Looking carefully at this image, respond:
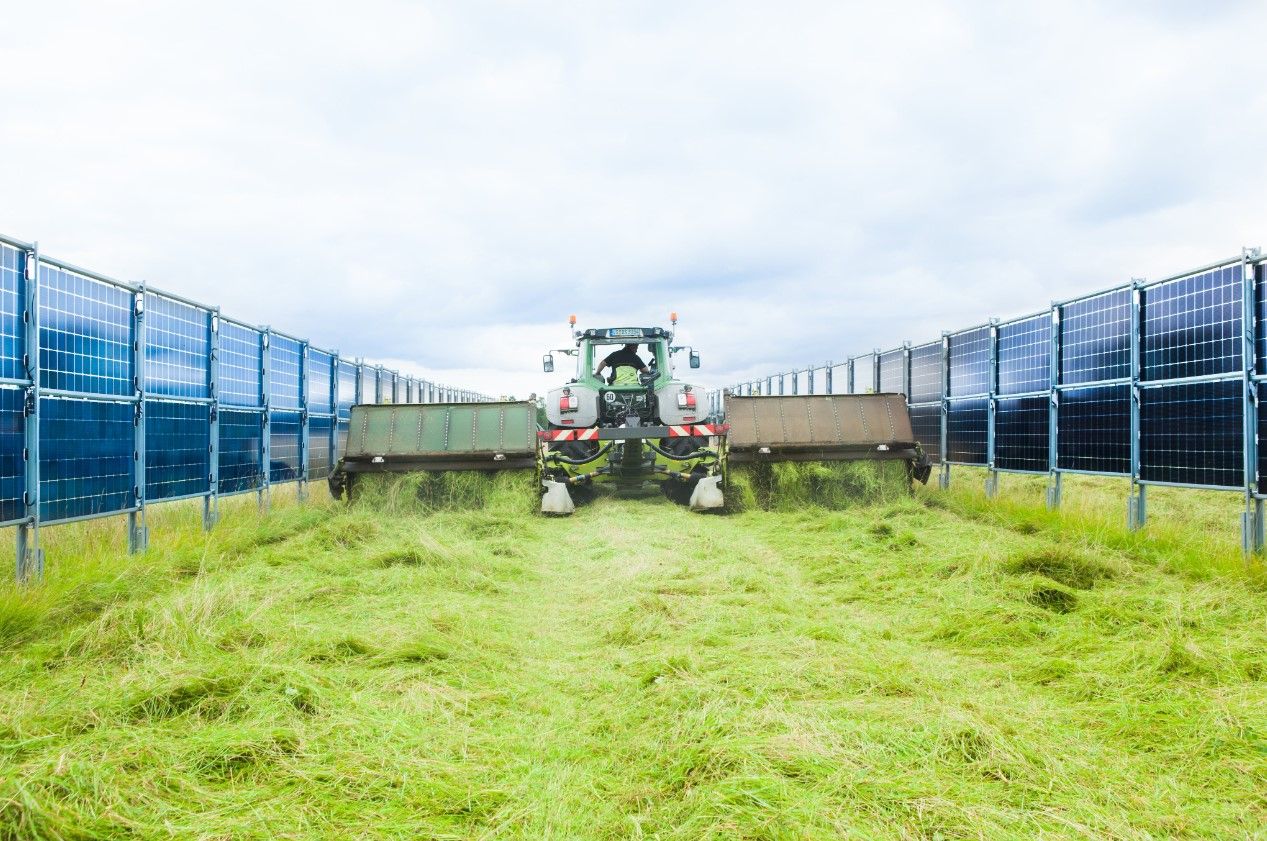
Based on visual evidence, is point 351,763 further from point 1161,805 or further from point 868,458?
point 868,458

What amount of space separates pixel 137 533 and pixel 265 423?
3.33 m

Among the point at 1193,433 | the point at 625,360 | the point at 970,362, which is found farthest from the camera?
the point at 625,360

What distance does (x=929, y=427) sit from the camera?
12.9 m

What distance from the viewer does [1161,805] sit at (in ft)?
7.97

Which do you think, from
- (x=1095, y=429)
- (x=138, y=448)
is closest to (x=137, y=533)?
(x=138, y=448)

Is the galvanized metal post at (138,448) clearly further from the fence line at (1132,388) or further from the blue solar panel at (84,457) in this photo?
the fence line at (1132,388)

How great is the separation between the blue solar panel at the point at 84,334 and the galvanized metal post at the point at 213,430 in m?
1.50

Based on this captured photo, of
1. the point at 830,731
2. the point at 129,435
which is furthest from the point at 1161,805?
the point at 129,435

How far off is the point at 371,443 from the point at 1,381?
15.9ft

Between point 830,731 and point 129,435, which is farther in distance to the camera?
point 129,435

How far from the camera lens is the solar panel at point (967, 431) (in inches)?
433

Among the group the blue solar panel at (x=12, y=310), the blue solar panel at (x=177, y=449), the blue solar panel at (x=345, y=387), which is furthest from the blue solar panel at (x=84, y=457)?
the blue solar panel at (x=345, y=387)

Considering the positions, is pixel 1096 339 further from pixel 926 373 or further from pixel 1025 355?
pixel 926 373

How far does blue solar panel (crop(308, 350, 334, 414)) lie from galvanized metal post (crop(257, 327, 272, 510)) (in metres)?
1.69
